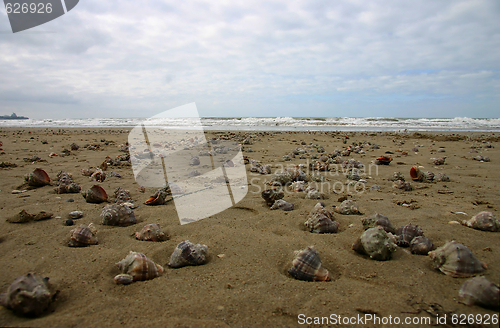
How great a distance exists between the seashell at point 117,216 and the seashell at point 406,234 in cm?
367

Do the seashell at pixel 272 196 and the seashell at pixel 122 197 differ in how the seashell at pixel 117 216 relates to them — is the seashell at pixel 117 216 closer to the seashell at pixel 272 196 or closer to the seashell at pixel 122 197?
the seashell at pixel 122 197

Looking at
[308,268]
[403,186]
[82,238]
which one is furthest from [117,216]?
[403,186]

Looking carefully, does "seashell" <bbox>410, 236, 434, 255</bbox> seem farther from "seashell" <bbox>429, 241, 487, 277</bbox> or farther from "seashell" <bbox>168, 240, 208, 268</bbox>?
"seashell" <bbox>168, 240, 208, 268</bbox>

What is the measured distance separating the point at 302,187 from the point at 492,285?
→ 3665 millimetres

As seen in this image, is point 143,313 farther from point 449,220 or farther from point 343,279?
point 449,220

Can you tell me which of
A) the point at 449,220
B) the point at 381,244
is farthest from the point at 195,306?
the point at 449,220

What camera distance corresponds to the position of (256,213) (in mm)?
4371

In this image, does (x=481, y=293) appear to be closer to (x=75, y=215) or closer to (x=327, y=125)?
(x=75, y=215)

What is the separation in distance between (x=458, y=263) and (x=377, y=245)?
71 cm

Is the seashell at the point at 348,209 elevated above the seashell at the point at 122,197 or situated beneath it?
situated beneath

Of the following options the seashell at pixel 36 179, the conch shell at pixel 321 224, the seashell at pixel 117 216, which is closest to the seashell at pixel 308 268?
the conch shell at pixel 321 224

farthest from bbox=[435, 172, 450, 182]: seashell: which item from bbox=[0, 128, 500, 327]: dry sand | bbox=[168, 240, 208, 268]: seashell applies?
bbox=[168, 240, 208, 268]: seashell

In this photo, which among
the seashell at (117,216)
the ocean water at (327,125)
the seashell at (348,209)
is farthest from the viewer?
the ocean water at (327,125)

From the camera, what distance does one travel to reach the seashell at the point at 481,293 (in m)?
2.00
